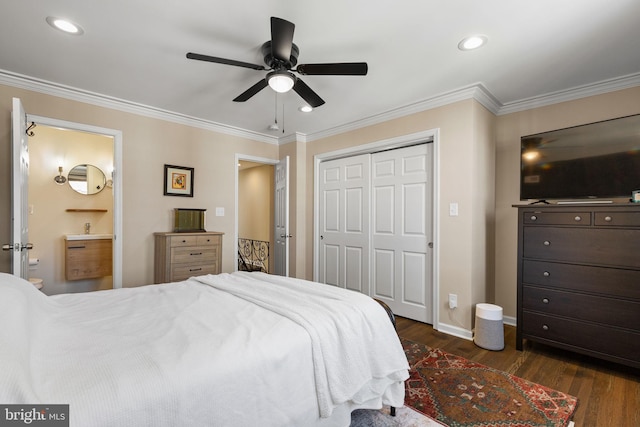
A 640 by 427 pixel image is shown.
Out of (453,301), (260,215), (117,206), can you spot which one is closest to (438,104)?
(453,301)

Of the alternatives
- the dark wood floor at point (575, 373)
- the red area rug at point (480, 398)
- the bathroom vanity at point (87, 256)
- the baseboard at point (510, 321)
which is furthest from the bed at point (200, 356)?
the bathroom vanity at point (87, 256)

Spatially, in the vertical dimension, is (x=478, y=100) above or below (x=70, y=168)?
above

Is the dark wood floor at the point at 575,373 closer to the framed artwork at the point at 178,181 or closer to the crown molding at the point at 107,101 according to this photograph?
the framed artwork at the point at 178,181

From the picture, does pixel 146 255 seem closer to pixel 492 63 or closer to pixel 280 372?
pixel 280 372

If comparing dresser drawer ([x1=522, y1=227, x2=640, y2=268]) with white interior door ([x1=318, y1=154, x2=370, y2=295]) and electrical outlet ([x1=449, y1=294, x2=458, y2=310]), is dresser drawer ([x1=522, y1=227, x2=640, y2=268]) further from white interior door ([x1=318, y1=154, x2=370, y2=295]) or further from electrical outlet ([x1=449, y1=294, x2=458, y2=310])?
white interior door ([x1=318, y1=154, x2=370, y2=295])

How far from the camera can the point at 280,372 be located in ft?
3.85

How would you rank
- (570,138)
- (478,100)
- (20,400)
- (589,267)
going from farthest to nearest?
(478,100), (570,138), (589,267), (20,400)

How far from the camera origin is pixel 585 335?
7.82ft

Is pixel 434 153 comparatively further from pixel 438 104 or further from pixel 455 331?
pixel 455 331

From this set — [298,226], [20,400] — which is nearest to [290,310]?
[20,400]

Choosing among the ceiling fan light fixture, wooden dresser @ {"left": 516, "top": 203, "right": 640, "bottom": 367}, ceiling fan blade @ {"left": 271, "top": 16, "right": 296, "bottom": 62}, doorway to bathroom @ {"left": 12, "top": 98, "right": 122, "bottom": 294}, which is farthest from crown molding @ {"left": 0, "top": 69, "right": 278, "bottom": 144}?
wooden dresser @ {"left": 516, "top": 203, "right": 640, "bottom": 367}

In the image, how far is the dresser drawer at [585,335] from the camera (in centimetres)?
219

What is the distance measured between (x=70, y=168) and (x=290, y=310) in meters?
4.50

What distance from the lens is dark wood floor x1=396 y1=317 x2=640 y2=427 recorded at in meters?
1.84
